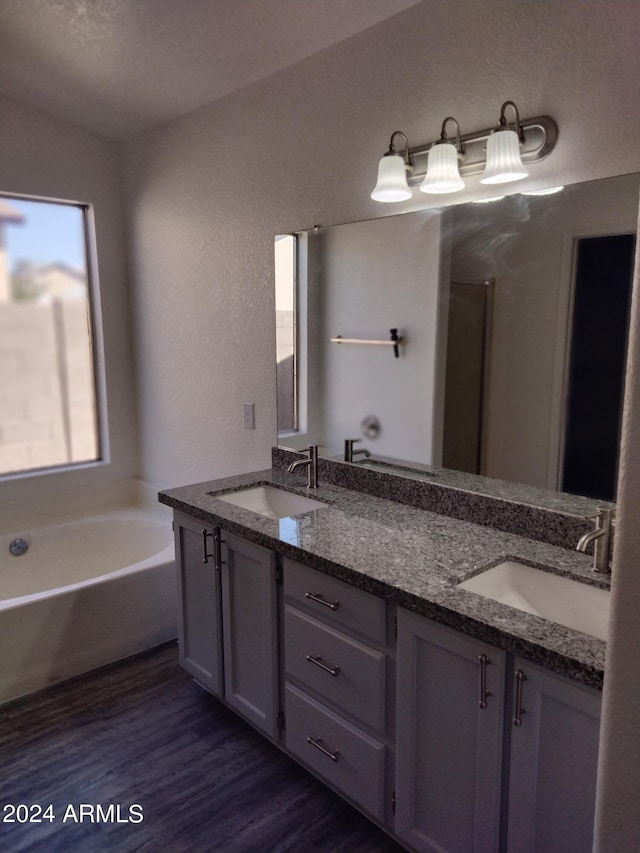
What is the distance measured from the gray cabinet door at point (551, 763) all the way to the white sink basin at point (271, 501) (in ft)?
3.69

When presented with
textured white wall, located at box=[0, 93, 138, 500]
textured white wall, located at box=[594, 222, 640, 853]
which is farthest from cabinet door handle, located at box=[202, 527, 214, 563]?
textured white wall, located at box=[0, 93, 138, 500]

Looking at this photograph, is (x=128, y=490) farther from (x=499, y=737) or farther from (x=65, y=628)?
(x=499, y=737)

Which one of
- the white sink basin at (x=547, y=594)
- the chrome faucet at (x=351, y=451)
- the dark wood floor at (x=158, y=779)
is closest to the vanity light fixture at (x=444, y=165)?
the chrome faucet at (x=351, y=451)

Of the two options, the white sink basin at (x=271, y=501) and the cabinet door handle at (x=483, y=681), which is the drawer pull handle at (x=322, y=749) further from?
the white sink basin at (x=271, y=501)

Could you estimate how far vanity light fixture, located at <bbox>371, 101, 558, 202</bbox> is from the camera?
5.36ft

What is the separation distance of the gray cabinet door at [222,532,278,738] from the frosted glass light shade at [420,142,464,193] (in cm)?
124

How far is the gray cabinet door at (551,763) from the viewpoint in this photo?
3.74 feet

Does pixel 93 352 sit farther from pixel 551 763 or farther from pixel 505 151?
pixel 551 763

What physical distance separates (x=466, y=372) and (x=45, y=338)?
2534 mm

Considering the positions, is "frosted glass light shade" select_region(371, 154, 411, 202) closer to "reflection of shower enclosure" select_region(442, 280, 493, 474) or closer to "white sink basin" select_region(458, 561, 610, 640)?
"reflection of shower enclosure" select_region(442, 280, 493, 474)

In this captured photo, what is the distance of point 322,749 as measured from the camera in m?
1.75

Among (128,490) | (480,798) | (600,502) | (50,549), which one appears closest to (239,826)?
(480,798)

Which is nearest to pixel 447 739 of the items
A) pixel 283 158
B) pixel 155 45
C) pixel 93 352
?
pixel 283 158

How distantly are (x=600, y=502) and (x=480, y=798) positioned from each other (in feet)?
2.69
